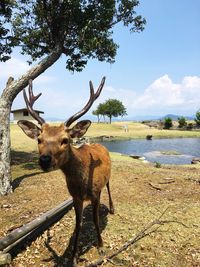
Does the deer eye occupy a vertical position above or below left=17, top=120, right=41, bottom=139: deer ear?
below

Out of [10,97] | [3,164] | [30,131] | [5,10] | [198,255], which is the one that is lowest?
[198,255]

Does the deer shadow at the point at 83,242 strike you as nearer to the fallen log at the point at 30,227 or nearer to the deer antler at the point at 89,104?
the fallen log at the point at 30,227

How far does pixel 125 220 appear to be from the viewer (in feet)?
27.7

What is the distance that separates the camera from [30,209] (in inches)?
362

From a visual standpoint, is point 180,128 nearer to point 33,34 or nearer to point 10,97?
point 33,34

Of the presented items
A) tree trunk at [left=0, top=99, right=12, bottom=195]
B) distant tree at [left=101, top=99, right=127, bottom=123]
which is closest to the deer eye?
tree trunk at [left=0, top=99, right=12, bottom=195]

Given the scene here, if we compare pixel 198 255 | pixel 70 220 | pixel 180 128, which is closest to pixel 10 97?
pixel 70 220

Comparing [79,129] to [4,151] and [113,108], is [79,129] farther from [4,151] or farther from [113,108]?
[113,108]

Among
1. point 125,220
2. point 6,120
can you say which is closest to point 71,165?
point 125,220

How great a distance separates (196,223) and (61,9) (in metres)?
12.1

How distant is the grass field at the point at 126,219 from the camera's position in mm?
6801

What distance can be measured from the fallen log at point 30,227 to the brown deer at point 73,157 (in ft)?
3.76

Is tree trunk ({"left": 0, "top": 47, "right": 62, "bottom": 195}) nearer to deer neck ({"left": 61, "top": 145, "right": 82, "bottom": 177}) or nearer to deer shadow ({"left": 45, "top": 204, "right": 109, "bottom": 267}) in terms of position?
deer shadow ({"left": 45, "top": 204, "right": 109, "bottom": 267})

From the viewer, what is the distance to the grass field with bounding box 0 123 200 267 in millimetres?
6801
